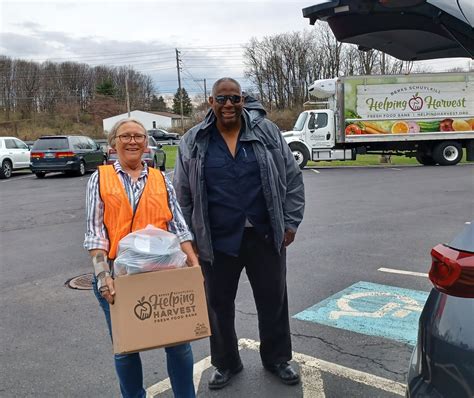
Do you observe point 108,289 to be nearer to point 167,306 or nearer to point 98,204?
point 167,306

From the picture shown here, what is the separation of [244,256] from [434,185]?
11254 mm

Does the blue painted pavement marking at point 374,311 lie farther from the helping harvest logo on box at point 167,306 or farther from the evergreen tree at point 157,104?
the evergreen tree at point 157,104

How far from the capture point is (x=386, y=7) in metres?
2.49

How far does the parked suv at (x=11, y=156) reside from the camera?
19.2 meters

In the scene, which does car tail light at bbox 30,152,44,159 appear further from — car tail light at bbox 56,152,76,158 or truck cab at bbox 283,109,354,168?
truck cab at bbox 283,109,354,168

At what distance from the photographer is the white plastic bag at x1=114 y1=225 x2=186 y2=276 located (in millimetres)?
2295

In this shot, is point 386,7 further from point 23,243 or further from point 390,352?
point 23,243

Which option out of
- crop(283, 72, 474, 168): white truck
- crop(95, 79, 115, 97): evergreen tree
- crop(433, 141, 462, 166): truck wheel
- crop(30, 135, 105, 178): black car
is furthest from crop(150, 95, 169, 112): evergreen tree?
crop(433, 141, 462, 166): truck wheel

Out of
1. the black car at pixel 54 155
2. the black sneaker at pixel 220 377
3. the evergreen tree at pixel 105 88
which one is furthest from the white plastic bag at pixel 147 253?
the evergreen tree at pixel 105 88

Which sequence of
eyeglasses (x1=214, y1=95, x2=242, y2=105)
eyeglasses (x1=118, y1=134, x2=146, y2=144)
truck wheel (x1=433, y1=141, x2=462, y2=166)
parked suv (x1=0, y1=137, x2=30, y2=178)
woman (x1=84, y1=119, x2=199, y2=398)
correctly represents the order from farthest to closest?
truck wheel (x1=433, y1=141, x2=462, y2=166)
parked suv (x1=0, y1=137, x2=30, y2=178)
eyeglasses (x1=214, y1=95, x2=242, y2=105)
eyeglasses (x1=118, y1=134, x2=146, y2=144)
woman (x1=84, y1=119, x2=199, y2=398)

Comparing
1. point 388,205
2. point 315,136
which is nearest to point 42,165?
point 315,136

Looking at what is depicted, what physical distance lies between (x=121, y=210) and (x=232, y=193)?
74 cm

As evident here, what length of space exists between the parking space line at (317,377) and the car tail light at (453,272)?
1446mm

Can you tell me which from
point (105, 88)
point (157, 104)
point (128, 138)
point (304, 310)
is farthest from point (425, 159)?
point (157, 104)
